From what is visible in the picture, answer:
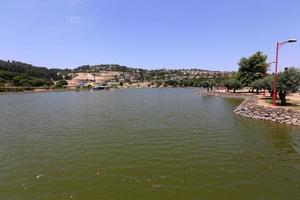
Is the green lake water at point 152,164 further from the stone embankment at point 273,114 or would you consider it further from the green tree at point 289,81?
the green tree at point 289,81

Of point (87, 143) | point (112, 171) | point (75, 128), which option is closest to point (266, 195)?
point (112, 171)

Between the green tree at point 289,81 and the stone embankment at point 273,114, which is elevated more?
the green tree at point 289,81

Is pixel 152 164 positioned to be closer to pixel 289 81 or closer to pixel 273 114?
pixel 273 114

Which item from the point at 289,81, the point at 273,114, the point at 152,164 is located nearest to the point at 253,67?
the point at 289,81

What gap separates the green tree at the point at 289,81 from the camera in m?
35.0

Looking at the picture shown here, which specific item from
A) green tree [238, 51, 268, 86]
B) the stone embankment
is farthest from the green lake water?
green tree [238, 51, 268, 86]

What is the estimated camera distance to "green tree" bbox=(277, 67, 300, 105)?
115 ft

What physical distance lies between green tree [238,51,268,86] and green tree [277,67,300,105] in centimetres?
4419

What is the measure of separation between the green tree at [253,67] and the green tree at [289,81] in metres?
44.2

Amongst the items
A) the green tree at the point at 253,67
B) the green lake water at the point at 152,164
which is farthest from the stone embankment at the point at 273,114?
the green tree at the point at 253,67

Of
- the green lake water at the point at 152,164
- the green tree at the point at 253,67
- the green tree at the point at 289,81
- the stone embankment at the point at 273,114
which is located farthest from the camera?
the green tree at the point at 253,67

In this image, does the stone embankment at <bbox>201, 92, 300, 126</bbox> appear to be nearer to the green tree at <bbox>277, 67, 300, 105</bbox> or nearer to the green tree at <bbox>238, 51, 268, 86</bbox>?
the green tree at <bbox>277, 67, 300, 105</bbox>

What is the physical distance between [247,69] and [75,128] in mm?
67753

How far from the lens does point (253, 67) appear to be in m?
80.0
